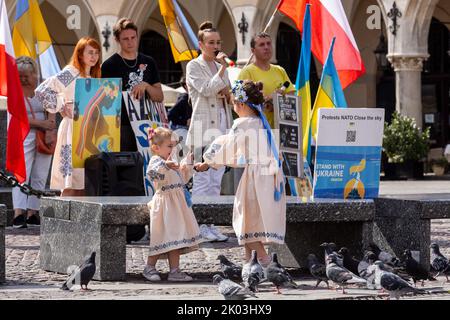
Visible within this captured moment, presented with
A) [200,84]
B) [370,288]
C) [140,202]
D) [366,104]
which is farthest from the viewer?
[366,104]

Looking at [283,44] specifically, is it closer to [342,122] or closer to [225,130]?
[225,130]

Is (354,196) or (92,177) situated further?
(92,177)

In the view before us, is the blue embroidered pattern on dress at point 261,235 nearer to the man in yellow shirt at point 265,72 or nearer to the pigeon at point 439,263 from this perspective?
the pigeon at point 439,263

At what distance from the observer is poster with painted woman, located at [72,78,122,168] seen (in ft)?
33.0

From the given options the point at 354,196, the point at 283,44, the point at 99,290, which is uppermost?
the point at 283,44

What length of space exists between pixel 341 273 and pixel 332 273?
0.17ft

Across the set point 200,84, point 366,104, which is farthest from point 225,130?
point 366,104

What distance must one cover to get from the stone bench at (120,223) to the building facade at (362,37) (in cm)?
1583

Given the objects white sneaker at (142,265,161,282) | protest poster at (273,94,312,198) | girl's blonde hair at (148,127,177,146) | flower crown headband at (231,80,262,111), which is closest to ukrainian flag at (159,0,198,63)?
protest poster at (273,94,312,198)

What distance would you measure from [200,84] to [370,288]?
11.1 feet

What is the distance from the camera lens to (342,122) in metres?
8.42

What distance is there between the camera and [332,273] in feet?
22.8

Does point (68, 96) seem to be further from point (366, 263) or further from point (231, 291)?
point (231, 291)

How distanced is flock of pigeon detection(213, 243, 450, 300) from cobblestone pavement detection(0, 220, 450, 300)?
72 mm
